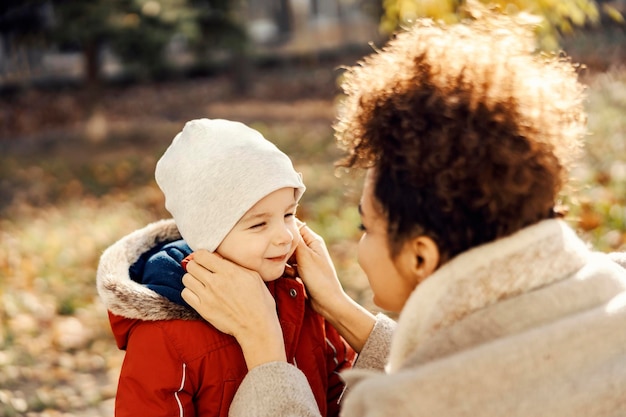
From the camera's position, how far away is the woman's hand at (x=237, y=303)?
1871 millimetres

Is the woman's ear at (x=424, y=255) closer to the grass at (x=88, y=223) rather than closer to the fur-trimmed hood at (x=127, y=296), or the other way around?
the fur-trimmed hood at (x=127, y=296)

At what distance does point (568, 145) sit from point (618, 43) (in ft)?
60.9

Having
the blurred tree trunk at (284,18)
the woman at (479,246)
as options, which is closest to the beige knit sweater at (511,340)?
the woman at (479,246)

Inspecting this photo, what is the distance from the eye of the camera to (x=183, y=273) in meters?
2.09

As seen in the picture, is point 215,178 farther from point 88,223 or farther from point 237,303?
point 88,223

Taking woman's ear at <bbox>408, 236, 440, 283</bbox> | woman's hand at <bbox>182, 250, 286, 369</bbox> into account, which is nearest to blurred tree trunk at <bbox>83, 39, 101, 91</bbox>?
woman's hand at <bbox>182, 250, 286, 369</bbox>

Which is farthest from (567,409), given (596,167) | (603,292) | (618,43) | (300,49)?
(300,49)

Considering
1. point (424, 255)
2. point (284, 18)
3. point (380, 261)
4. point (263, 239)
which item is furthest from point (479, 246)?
point (284, 18)

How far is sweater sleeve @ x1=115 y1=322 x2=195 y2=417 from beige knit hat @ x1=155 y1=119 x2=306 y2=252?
0.98 feet

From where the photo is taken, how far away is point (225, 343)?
1.98 metres

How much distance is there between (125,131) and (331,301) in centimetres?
1091

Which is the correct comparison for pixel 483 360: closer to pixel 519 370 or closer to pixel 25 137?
pixel 519 370

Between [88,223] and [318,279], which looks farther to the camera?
[88,223]

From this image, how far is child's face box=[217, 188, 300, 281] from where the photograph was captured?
2.02m
